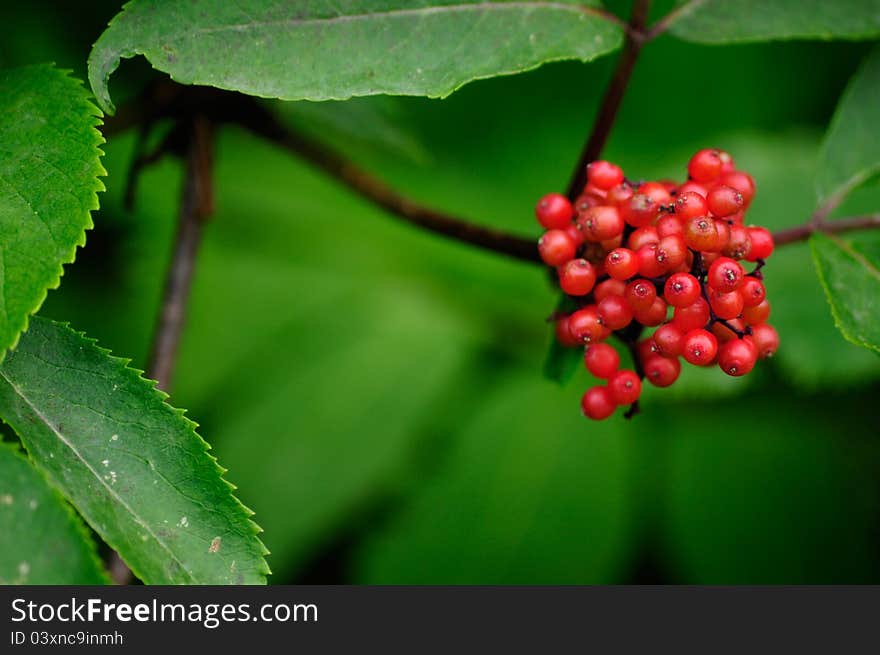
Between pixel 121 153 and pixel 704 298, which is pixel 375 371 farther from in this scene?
pixel 704 298

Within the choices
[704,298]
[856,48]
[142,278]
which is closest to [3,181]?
[704,298]

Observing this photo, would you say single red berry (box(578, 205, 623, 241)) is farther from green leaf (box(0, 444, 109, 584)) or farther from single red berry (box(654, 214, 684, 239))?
green leaf (box(0, 444, 109, 584))

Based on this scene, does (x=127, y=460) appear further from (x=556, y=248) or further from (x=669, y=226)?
(x=669, y=226)

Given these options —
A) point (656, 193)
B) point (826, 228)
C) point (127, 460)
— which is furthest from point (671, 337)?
point (127, 460)

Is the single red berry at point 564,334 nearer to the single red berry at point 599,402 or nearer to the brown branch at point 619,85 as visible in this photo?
the single red berry at point 599,402

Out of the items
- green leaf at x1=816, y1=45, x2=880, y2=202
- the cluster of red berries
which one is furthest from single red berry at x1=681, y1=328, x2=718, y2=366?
green leaf at x1=816, y1=45, x2=880, y2=202

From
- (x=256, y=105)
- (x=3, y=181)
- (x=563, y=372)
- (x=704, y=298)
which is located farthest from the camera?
(x=256, y=105)
